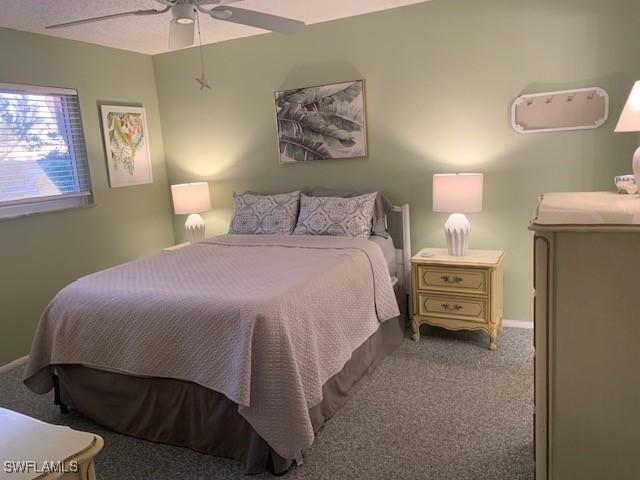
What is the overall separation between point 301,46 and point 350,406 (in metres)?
2.76

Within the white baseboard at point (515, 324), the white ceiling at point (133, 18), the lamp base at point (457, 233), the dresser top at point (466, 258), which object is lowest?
the white baseboard at point (515, 324)

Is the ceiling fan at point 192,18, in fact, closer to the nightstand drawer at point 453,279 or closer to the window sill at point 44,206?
the window sill at point 44,206

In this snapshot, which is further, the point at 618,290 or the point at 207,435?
the point at 207,435

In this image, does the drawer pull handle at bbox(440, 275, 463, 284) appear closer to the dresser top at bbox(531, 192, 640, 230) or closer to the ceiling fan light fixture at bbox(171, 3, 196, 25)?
the dresser top at bbox(531, 192, 640, 230)

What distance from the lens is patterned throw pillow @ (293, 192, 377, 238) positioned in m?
3.54

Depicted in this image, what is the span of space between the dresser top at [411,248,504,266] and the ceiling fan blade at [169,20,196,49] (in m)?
1.93

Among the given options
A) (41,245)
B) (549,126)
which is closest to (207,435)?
(41,245)

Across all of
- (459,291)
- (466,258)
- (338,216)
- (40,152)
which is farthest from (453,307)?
(40,152)

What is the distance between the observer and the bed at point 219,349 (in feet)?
6.80

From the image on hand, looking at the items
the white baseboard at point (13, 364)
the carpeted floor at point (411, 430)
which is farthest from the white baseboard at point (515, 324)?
the white baseboard at point (13, 364)

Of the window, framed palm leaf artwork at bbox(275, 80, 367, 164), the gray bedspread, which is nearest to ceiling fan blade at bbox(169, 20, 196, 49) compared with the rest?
the gray bedspread

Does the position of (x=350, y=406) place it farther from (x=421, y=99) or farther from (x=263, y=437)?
(x=421, y=99)

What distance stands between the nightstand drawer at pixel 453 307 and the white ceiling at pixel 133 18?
2.05 m

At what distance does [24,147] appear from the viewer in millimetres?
3559
